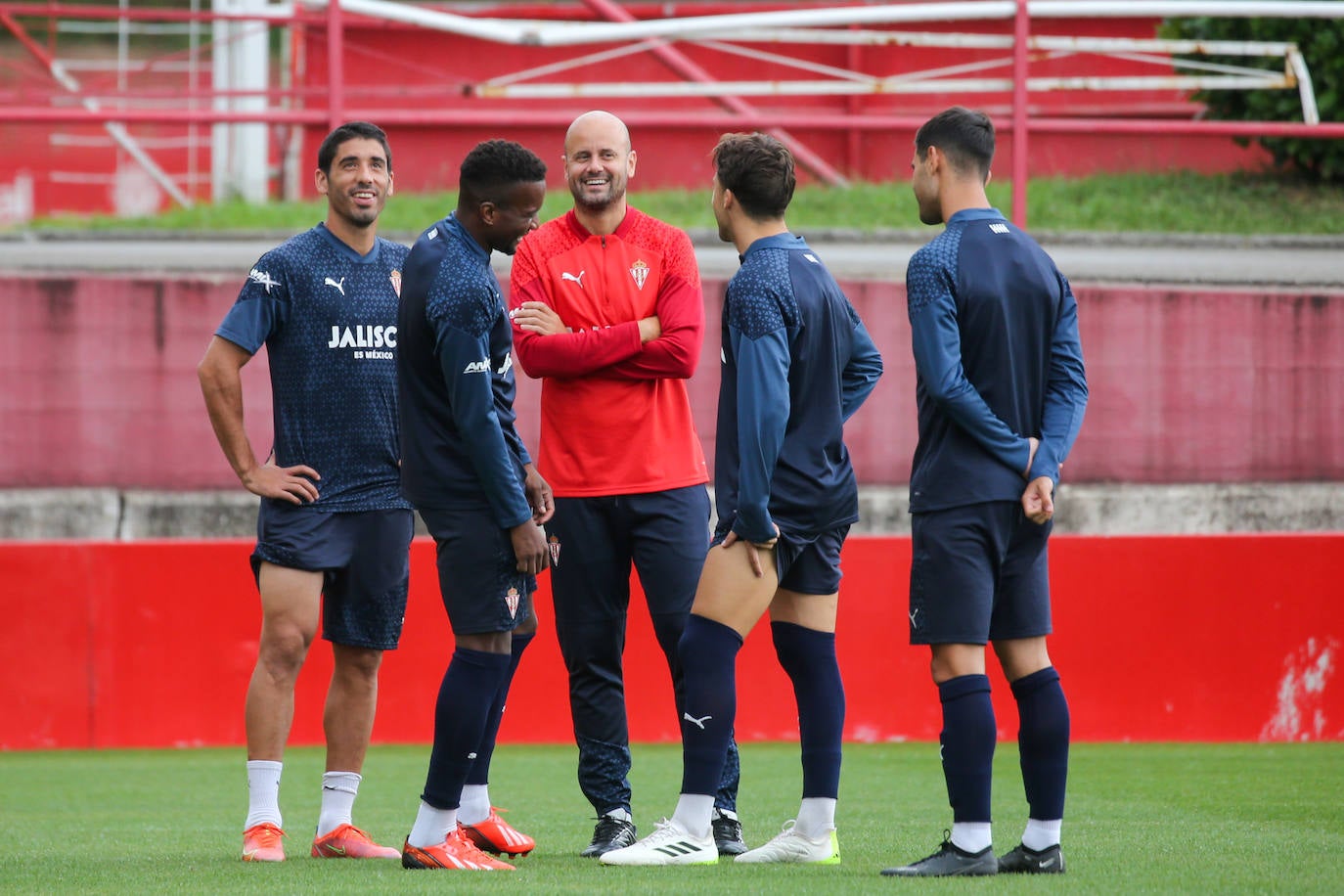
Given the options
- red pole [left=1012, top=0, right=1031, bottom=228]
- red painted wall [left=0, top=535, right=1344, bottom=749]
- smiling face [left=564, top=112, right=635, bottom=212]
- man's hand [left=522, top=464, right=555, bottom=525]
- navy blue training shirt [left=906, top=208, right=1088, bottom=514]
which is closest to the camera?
navy blue training shirt [left=906, top=208, right=1088, bottom=514]

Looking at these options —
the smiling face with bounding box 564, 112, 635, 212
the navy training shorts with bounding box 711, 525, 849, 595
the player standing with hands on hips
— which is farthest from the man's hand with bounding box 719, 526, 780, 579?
the smiling face with bounding box 564, 112, 635, 212

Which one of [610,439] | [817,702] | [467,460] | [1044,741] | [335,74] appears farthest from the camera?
[335,74]

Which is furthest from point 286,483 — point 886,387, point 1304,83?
point 1304,83

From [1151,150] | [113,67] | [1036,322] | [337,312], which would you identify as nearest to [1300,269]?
[1151,150]

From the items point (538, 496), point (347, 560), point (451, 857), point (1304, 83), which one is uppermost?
point (1304, 83)

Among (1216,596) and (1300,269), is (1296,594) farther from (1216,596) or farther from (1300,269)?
(1300,269)

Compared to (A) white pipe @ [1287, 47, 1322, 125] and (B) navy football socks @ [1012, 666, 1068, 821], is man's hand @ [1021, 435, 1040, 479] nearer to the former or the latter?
(B) navy football socks @ [1012, 666, 1068, 821]

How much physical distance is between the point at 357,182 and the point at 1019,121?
4.84m

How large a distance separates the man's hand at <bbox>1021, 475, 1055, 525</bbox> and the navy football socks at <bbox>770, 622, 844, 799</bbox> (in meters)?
0.71

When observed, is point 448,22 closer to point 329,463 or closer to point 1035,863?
Answer: point 329,463

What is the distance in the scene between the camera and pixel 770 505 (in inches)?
181

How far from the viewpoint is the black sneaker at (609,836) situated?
4.91 m

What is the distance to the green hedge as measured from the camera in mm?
11438

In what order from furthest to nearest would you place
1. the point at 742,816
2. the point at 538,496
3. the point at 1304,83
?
the point at 1304,83 < the point at 742,816 < the point at 538,496
